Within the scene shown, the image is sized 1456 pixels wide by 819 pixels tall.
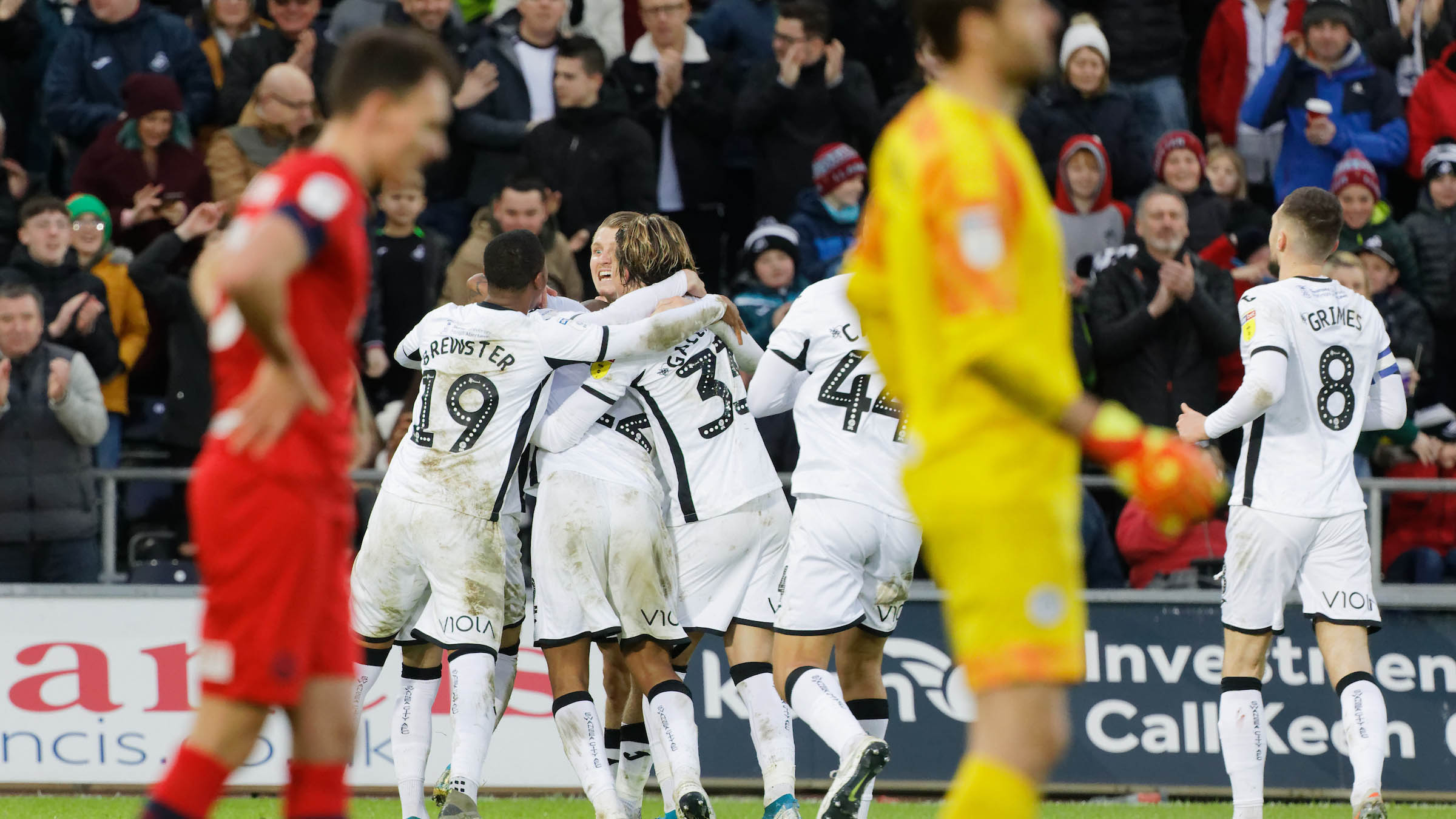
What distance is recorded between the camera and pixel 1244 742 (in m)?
7.62

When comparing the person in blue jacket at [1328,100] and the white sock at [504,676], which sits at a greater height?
the person in blue jacket at [1328,100]

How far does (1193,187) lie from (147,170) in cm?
713

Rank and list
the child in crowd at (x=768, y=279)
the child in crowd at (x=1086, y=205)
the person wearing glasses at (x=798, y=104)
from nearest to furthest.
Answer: the child in crowd at (x=768, y=279) → the child in crowd at (x=1086, y=205) → the person wearing glasses at (x=798, y=104)

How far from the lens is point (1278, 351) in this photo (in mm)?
7484

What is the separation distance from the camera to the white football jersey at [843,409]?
7359 mm

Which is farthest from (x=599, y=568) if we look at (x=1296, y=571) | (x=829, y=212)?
(x=829, y=212)

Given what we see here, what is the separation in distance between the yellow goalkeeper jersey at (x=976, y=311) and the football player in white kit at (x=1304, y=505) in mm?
4047

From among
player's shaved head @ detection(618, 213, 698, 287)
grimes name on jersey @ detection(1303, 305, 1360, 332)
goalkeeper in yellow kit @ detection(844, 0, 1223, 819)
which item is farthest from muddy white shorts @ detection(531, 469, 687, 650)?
goalkeeper in yellow kit @ detection(844, 0, 1223, 819)

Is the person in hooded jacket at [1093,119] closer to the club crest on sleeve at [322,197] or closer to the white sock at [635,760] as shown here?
the white sock at [635,760]

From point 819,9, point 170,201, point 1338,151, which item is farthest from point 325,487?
point 1338,151

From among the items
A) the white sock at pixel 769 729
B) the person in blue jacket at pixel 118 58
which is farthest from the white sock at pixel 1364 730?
the person in blue jacket at pixel 118 58

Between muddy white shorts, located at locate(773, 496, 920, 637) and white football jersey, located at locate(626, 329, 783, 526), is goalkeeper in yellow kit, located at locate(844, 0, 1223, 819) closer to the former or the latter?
muddy white shorts, located at locate(773, 496, 920, 637)

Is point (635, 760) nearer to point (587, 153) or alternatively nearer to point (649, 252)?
point (649, 252)

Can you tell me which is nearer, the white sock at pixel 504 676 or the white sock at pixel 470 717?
the white sock at pixel 470 717
